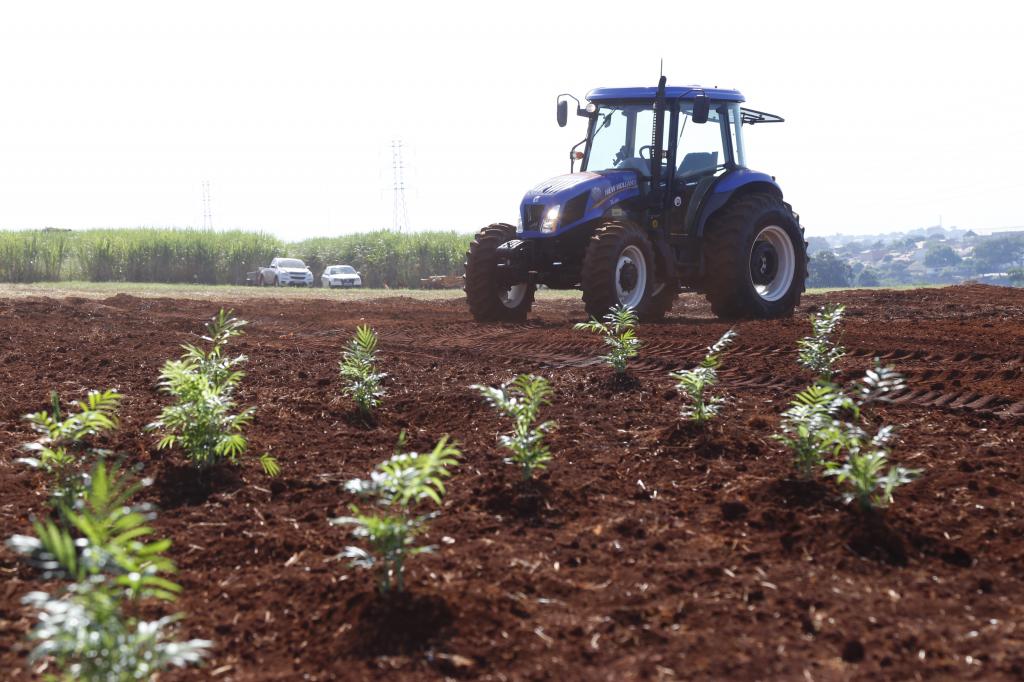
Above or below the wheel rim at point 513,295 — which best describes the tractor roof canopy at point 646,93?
above

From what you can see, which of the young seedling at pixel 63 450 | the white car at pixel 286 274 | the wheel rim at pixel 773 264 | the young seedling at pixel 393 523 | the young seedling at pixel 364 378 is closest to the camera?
the young seedling at pixel 393 523

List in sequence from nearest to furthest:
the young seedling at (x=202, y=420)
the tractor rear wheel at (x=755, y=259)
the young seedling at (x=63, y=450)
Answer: the young seedling at (x=63, y=450), the young seedling at (x=202, y=420), the tractor rear wheel at (x=755, y=259)

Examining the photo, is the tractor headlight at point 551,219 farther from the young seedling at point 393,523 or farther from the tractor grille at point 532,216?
the young seedling at point 393,523

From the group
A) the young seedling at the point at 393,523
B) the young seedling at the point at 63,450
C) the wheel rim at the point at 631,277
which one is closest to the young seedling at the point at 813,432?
the young seedling at the point at 393,523

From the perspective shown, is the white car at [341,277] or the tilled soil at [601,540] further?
the white car at [341,277]

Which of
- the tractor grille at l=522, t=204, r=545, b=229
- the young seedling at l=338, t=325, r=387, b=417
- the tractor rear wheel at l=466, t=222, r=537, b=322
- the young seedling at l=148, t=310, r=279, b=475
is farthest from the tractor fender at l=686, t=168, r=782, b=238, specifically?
the young seedling at l=148, t=310, r=279, b=475

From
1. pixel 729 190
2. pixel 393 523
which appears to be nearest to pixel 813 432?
pixel 393 523

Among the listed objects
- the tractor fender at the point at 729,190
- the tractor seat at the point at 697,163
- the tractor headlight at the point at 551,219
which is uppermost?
the tractor seat at the point at 697,163

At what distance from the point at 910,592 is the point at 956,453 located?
2.03 meters

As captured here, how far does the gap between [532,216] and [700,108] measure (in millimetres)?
2376

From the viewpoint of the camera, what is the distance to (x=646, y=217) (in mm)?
12305

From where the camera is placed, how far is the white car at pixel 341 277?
36312 mm

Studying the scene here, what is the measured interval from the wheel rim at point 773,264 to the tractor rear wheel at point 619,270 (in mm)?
1343

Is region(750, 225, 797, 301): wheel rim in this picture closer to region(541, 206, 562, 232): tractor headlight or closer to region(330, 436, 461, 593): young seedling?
region(541, 206, 562, 232): tractor headlight
